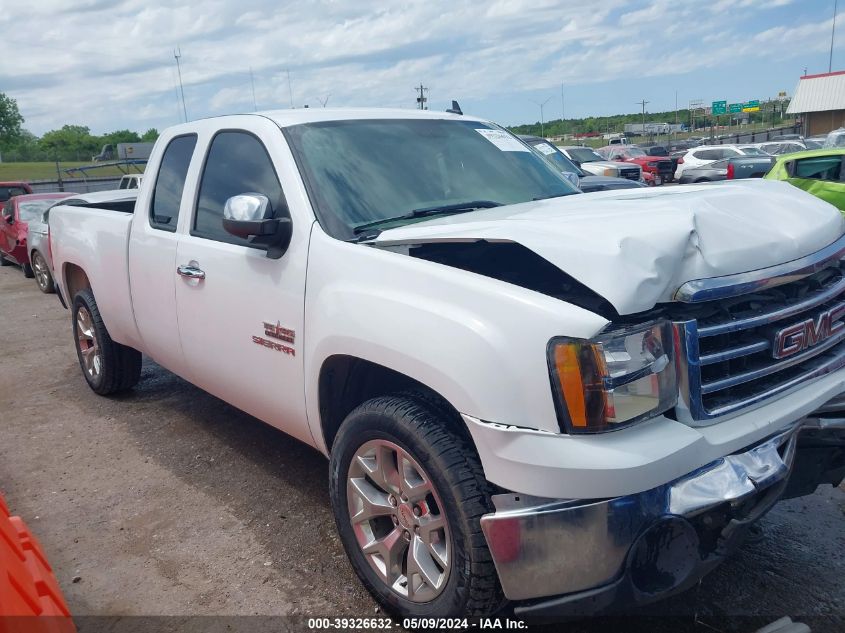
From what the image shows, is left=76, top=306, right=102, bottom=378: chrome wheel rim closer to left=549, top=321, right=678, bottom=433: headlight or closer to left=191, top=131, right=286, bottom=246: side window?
left=191, top=131, right=286, bottom=246: side window

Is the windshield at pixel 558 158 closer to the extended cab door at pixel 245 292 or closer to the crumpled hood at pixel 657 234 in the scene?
the extended cab door at pixel 245 292

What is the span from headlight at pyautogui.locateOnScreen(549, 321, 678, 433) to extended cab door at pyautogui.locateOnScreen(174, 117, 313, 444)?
4.24ft

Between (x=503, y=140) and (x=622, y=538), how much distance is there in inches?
102

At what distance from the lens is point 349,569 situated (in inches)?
124

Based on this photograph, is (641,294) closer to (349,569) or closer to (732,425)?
(732,425)

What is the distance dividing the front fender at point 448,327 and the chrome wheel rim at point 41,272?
10.4 meters

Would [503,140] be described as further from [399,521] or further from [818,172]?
[818,172]

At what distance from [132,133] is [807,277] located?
70898 millimetres

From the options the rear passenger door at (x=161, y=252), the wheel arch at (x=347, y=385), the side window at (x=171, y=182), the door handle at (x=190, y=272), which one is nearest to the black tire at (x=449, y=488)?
the wheel arch at (x=347, y=385)

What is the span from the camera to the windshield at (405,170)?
3.17m

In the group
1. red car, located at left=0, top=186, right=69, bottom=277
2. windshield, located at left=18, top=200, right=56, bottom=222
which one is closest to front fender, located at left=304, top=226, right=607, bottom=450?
red car, located at left=0, top=186, right=69, bottom=277

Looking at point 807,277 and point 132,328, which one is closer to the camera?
point 807,277

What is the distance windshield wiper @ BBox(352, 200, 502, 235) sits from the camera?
10.1 ft

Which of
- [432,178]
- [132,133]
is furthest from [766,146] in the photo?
[132,133]
